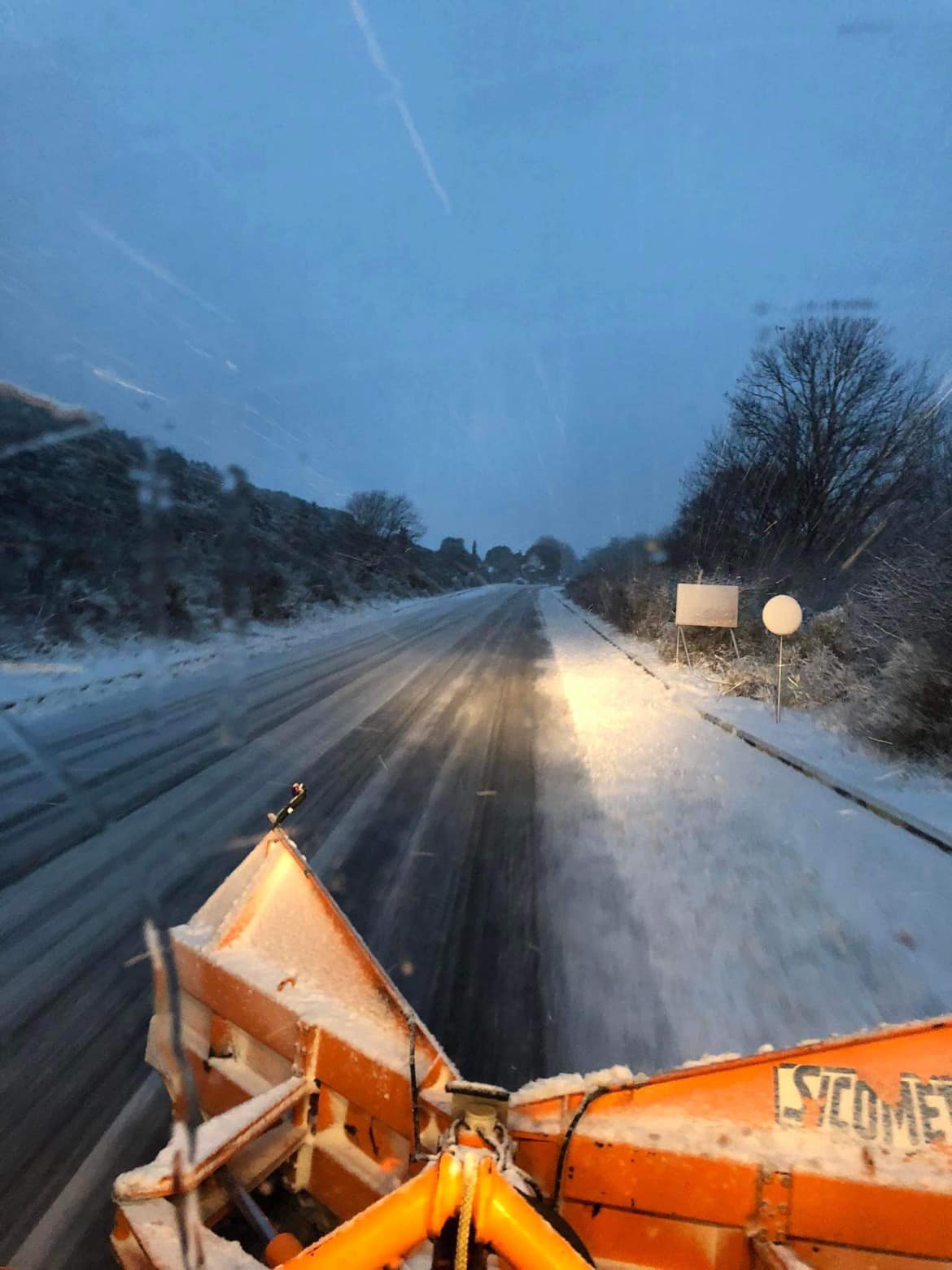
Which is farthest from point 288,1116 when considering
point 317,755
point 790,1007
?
point 317,755

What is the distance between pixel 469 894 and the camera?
504 cm

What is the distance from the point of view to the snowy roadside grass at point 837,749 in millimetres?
7254

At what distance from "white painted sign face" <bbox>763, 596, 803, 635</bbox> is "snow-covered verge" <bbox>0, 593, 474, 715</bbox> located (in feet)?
36.7

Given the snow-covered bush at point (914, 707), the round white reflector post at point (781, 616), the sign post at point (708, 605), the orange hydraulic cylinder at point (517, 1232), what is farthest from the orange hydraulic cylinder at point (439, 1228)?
the sign post at point (708, 605)

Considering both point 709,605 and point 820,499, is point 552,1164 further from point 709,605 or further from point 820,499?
point 820,499

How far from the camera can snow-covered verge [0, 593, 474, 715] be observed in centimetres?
1188

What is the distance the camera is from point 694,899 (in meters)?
5.02

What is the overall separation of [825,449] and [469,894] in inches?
864

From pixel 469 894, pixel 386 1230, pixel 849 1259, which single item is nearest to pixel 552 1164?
pixel 386 1230

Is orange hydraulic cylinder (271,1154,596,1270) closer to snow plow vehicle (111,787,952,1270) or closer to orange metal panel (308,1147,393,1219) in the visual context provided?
snow plow vehicle (111,787,952,1270)

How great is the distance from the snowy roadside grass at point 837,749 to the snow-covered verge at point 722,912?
1.88 feet

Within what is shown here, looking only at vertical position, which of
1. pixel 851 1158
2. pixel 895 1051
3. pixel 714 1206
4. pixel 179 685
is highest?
pixel 895 1051

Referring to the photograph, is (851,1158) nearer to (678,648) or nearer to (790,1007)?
(790,1007)

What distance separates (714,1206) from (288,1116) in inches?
46.6
